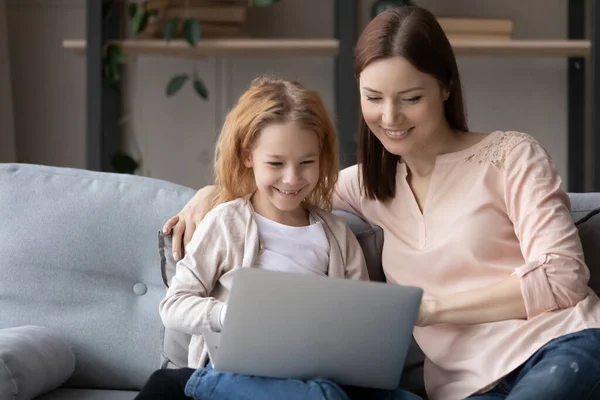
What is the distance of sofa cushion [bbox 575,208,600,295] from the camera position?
1688 millimetres

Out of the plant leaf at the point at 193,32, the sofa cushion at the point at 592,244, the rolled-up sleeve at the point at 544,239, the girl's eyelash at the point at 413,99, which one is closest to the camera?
the rolled-up sleeve at the point at 544,239

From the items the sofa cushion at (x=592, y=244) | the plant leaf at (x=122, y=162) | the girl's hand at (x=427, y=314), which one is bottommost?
the girl's hand at (x=427, y=314)

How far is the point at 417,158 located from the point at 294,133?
0.28 meters

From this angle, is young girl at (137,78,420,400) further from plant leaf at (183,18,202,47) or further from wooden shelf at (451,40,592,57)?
wooden shelf at (451,40,592,57)

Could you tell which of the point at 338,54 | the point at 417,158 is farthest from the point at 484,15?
the point at 417,158

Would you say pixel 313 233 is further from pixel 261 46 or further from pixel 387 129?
pixel 261 46

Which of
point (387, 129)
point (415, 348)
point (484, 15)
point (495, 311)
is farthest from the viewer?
point (484, 15)

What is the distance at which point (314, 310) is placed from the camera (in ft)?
4.23

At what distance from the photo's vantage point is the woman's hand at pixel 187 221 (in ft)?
5.50

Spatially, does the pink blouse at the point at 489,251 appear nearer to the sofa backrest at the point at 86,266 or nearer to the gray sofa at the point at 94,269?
the gray sofa at the point at 94,269

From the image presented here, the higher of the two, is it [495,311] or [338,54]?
[338,54]

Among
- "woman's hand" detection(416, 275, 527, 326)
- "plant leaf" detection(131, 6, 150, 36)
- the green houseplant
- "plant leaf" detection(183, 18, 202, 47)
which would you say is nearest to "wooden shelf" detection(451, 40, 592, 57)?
the green houseplant

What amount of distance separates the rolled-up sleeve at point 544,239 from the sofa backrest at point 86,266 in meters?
0.69

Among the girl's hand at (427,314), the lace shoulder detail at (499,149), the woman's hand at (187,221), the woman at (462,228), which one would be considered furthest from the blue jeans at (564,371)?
the woman's hand at (187,221)
